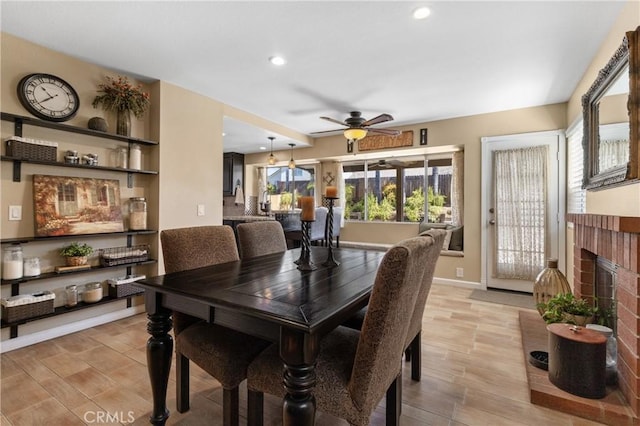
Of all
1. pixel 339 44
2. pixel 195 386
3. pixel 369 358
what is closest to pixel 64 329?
pixel 195 386

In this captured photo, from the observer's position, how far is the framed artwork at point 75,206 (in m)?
2.54

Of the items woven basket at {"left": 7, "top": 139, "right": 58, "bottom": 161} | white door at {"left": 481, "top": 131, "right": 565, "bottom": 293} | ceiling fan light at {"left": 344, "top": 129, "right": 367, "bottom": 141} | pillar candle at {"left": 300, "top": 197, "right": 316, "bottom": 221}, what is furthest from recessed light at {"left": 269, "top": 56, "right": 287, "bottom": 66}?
white door at {"left": 481, "top": 131, "right": 565, "bottom": 293}

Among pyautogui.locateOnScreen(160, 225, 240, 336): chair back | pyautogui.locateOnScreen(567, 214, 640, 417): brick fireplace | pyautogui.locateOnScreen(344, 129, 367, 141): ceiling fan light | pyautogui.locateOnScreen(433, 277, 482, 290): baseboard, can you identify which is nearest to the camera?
pyautogui.locateOnScreen(567, 214, 640, 417): brick fireplace

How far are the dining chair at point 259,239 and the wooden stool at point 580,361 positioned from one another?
2009 millimetres

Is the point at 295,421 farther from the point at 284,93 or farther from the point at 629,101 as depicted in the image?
the point at 284,93

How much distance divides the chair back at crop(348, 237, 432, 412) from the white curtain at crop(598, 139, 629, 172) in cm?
171

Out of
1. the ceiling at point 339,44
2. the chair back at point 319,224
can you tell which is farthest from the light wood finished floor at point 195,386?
the chair back at point 319,224

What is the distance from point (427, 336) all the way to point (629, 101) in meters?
2.17

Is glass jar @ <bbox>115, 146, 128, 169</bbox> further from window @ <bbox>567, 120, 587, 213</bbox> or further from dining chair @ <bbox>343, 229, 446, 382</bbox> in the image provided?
window @ <bbox>567, 120, 587, 213</bbox>

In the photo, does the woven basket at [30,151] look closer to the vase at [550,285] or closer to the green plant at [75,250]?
the green plant at [75,250]

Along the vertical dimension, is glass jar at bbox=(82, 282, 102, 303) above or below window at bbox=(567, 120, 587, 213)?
below

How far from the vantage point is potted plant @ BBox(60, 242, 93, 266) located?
8.82 ft

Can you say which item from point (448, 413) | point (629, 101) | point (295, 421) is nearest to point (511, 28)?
point (629, 101)

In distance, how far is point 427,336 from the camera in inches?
106
